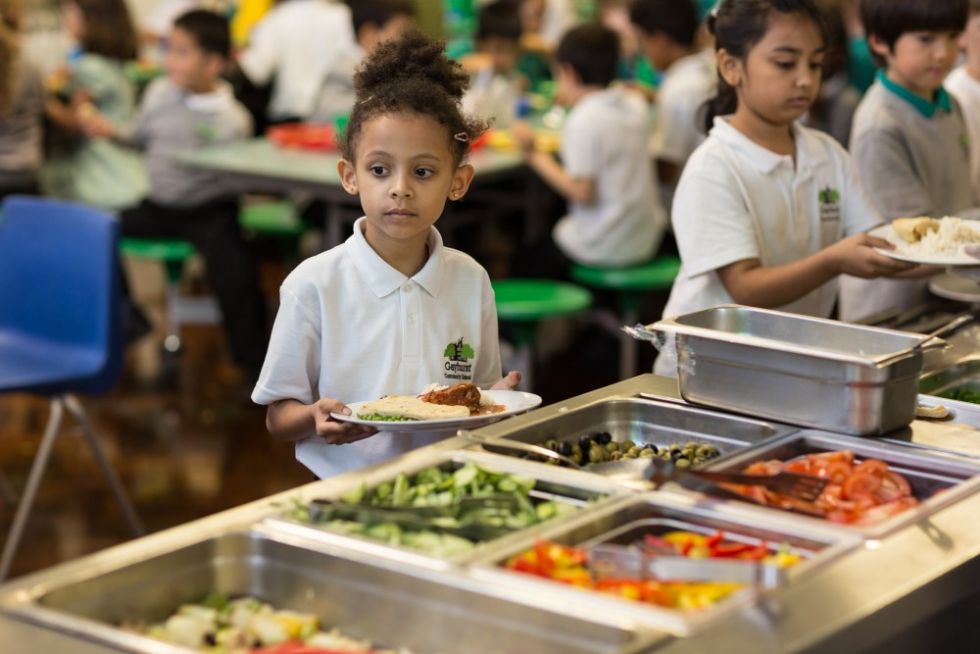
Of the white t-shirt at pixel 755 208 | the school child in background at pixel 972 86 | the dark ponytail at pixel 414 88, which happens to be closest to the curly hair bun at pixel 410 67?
the dark ponytail at pixel 414 88

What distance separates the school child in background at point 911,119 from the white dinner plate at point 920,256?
1.19 feet

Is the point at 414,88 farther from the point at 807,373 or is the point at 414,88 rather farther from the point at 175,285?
the point at 175,285

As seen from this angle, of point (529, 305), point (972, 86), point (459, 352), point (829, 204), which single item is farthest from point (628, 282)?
point (459, 352)

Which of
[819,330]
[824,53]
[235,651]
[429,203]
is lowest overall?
[235,651]

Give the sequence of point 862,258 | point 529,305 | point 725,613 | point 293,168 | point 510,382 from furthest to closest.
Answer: point 293,168
point 529,305
point 862,258
point 510,382
point 725,613

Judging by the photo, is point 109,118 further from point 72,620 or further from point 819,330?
point 72,620

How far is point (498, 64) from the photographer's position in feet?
21.3

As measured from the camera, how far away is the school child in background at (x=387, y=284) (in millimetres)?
2266

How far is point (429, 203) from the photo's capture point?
2268 mm

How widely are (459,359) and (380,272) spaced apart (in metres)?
0.19

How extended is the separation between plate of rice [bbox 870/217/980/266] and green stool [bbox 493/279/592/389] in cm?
195

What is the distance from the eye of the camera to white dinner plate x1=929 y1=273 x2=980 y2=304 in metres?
3.13

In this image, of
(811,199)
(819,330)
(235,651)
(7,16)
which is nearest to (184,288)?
(7,16)

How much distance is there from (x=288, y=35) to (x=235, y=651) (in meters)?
5.90
